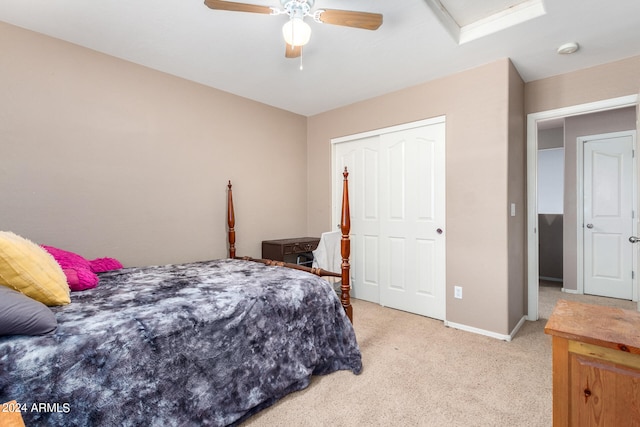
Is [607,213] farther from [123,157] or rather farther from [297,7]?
[123,157]

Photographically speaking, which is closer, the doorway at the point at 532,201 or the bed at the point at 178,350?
the bed at the point at 178,350

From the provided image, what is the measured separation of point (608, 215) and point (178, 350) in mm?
5080

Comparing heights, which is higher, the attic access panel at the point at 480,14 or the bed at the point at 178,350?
the attic access panel at the point at 480,14

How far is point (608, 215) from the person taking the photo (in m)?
3.95

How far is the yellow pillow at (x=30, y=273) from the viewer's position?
1331 mm

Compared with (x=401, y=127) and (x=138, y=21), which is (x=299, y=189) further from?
(x=138, y=21)

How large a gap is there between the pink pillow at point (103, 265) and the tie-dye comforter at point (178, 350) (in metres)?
0.10

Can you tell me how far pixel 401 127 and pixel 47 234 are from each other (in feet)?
11.0

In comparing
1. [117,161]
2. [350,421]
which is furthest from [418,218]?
[117,161]

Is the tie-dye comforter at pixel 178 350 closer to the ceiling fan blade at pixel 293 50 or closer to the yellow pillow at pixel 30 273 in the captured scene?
the yellow pillow at pixel 30 273

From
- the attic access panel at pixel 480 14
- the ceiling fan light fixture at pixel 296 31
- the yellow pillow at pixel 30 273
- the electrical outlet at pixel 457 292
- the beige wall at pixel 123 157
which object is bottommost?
the electrical outlet at pixel 457 292

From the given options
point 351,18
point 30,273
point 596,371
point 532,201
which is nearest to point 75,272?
point 30,273

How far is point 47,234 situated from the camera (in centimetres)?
231

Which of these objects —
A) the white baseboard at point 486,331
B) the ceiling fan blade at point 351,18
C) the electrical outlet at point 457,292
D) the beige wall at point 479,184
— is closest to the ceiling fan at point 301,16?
the ceiling fan blade at point 351,18
